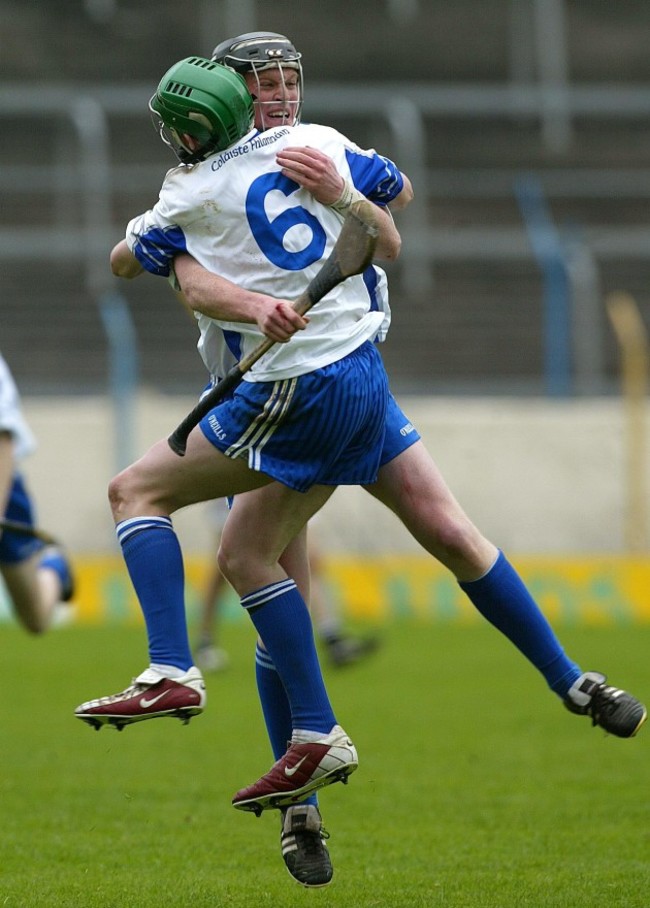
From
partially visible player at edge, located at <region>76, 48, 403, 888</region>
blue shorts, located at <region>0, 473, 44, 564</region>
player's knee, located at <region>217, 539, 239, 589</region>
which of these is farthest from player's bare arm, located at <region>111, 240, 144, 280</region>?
blue shorts, located at <region>0, 473, 44, 564</region>

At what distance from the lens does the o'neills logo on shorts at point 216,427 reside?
4148 millimetres

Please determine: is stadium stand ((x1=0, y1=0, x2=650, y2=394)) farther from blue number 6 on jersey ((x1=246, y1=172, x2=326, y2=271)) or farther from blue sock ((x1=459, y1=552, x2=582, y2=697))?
blue number 6 on jersey ((x1=246, y1=172, x2=326, y2=271))

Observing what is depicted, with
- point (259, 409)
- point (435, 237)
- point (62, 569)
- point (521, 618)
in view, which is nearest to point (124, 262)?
point (259, 409)

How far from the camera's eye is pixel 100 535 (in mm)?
13703

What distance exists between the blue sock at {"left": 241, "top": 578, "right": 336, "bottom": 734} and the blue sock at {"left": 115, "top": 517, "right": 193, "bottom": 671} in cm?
20

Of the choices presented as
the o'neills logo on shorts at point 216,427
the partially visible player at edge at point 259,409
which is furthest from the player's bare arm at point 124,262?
the o'neills logo on shorts at point 216,427

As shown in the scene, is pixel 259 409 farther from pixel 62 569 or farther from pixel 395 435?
pixel 62 569

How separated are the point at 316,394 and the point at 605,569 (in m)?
9.28

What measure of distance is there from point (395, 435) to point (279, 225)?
0.75 m

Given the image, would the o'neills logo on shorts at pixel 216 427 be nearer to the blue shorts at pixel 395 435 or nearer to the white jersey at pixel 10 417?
the blue shorts at pixel 395 435

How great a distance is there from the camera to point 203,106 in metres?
3.98

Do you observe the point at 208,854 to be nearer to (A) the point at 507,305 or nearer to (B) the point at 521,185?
(A) the point at 507,305

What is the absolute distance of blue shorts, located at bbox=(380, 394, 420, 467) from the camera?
443 cm

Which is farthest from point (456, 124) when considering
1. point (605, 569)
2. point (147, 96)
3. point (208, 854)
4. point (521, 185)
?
point (208, 854)
